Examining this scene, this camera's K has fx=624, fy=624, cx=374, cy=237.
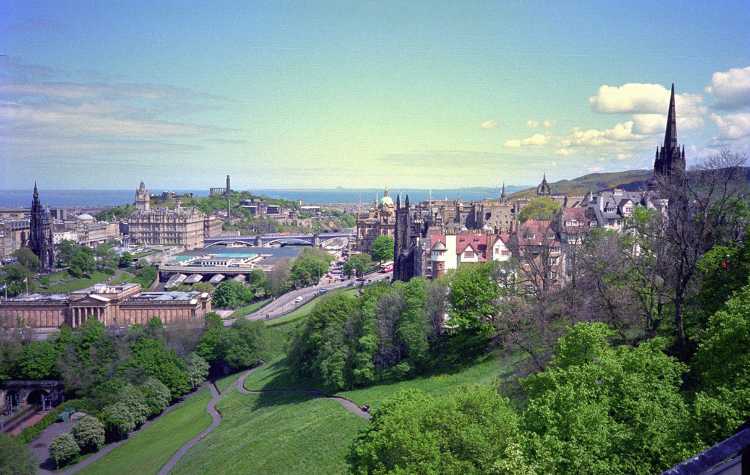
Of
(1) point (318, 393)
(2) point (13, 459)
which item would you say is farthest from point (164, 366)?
(2) point (13, 459)

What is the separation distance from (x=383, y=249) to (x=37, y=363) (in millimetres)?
61466

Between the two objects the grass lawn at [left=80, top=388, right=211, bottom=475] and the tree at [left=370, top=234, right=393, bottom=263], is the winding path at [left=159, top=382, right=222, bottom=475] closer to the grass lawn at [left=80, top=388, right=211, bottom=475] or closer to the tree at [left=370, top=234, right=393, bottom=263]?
the grass lawn at [left=80, top=388, right=211, bottom=475]

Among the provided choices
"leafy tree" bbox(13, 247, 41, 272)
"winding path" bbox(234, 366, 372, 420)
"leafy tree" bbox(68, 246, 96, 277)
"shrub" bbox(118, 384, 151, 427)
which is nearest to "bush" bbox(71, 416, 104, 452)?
"shrub" bbox(118, 384, 151, 427)

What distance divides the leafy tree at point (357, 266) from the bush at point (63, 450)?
61.1m

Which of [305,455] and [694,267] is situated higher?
[694,267]

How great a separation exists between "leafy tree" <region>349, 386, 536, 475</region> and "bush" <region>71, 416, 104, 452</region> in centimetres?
2537

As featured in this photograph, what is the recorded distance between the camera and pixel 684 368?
16.0 metres

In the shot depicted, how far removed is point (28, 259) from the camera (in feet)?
309

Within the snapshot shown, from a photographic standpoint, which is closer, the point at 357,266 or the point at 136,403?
the point at 136,403

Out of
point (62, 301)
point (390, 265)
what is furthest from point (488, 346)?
point (390, 265)

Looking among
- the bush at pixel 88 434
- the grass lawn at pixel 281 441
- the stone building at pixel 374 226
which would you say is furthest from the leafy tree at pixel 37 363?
the stone building at pixel 374 226

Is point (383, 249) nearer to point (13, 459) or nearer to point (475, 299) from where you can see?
point (475, 299)

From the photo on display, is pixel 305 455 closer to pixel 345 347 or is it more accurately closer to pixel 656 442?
pixel 345 347

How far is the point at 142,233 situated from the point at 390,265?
8772 centimetres
